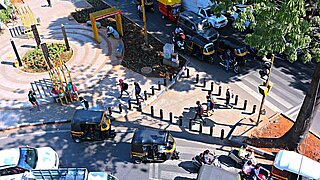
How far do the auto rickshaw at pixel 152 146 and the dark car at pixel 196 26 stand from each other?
10794mm

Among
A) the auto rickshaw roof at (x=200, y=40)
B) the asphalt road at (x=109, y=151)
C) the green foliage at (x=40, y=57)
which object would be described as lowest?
the asphalt road at (x=109, y=151)

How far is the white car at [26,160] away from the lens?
53.1ft

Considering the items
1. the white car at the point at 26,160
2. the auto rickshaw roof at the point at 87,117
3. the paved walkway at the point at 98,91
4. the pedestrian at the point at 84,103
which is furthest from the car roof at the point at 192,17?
the white car at the point at 26,160

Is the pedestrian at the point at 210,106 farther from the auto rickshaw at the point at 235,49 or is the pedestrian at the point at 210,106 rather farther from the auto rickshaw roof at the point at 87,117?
the auto rickshaw roof at the point at 87,117

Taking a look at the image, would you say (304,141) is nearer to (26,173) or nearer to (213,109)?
(213,109)

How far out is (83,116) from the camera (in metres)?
18.0

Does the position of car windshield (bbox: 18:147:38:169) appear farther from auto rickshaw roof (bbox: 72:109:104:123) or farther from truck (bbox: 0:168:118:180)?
auto rickshaw roof (bbox: 72:109:104:123)

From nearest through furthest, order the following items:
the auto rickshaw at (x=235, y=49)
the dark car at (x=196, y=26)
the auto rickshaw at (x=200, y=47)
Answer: the auto rickshaw at (x=235, y=49) < the auto rickshaw at (x=200, y=47) < the dark car at (x=196, y=26)

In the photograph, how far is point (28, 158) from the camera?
54.6 feet

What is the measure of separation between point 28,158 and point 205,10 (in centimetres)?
1873

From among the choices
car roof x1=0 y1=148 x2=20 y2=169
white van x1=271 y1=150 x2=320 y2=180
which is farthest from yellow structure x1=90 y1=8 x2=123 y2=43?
white van x1=271 y1=150 x2=320 y2=180

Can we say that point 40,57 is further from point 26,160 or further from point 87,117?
point 26,160

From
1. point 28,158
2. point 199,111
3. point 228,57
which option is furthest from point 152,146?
point 228,57

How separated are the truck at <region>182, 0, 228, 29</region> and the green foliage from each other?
36.8 feet
